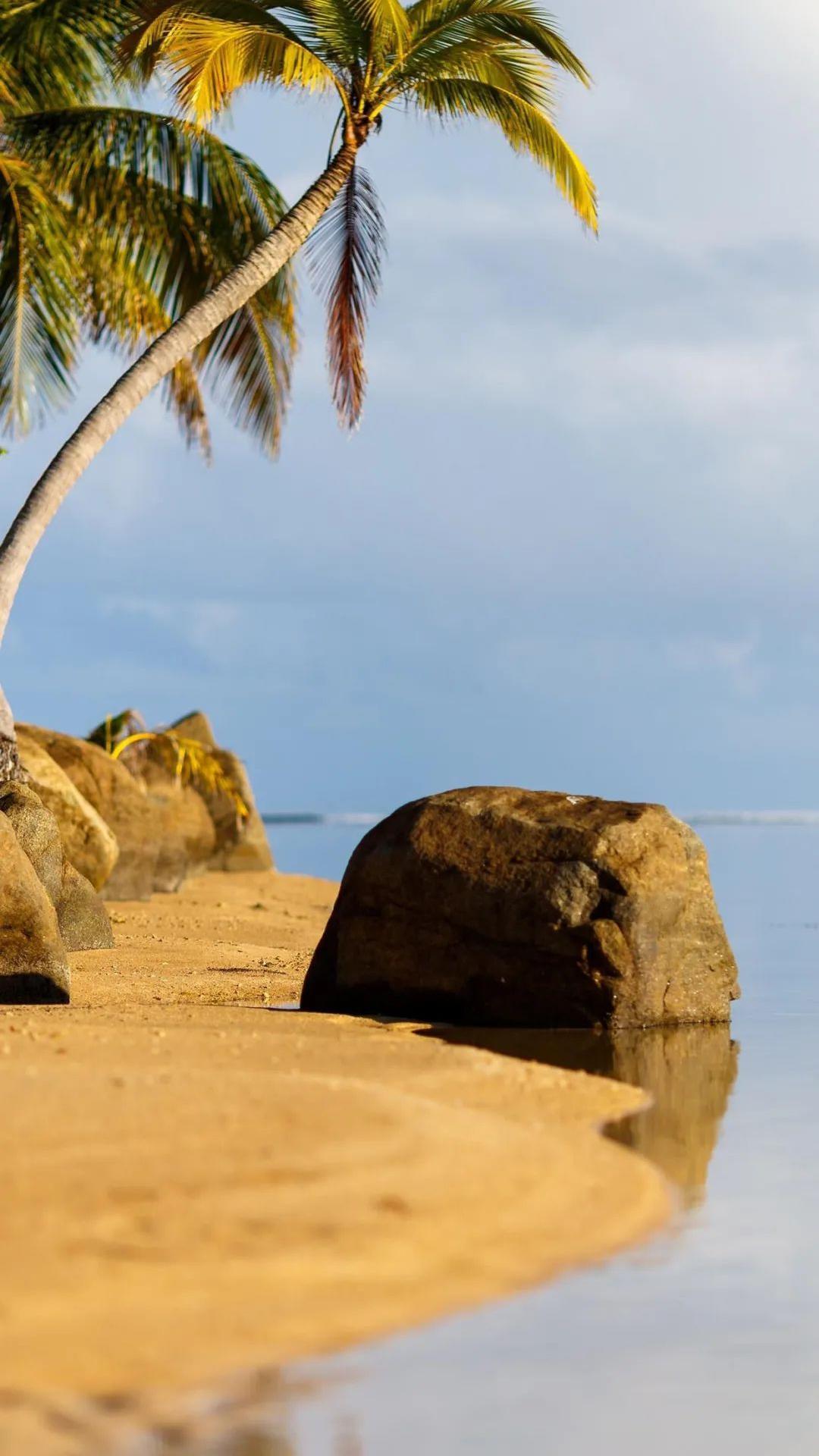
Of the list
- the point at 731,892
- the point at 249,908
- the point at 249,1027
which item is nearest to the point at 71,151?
the point at 249,908

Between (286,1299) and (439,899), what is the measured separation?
222 inches

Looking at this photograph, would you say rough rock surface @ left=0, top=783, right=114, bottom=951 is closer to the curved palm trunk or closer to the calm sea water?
the curved palm trunk

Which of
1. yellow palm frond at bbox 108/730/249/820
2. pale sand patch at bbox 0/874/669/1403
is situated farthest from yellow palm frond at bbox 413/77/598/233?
yellow palm frond at bbox 108/730/249/820

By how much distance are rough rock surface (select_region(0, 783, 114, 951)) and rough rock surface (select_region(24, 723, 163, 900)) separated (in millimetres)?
5679

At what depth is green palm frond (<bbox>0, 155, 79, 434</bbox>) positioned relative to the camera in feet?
50.9

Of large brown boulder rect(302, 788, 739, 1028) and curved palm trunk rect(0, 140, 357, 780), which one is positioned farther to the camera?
curved palm trunk rect(0, 140, 357, 780)

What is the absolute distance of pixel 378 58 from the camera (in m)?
13.7

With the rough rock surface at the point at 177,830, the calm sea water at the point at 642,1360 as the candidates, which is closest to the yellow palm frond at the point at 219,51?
the rough rock surface at the point at 177,830

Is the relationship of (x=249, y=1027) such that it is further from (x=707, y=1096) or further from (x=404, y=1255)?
(x=404, y=1255)

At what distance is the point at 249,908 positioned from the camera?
65.1 feet

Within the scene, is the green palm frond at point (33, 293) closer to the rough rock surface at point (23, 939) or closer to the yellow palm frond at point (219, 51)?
the yellow palm frond at point (219, 51)

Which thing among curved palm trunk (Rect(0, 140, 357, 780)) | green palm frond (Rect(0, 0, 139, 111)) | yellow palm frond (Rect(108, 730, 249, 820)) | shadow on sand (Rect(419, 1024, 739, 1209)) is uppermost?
green palm frond (Rect(0, 0, 139, 111))

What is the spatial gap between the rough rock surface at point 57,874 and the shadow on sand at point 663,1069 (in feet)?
12.1

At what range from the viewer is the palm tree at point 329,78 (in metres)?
13.1
